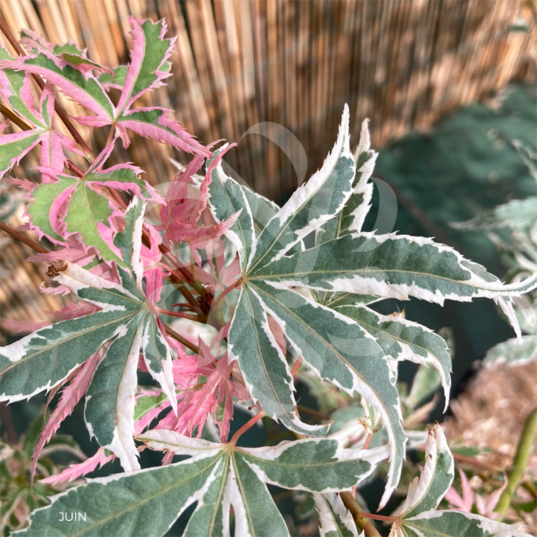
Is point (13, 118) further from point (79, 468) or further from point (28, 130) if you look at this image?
point (79, 468)

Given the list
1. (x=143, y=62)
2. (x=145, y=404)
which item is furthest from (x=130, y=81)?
(x=145, y=404)

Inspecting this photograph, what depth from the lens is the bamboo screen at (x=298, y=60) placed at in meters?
0.76

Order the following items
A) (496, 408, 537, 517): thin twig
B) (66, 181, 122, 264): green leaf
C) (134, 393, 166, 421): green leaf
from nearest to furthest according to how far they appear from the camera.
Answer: (66, 181, 122, 264): green leaf → (134, 393, 166, 421): green leaf → (496, 408, 537, 517): thin twig

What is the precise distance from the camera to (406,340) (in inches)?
13.4

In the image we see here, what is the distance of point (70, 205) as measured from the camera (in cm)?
27

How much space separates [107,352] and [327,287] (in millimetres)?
141

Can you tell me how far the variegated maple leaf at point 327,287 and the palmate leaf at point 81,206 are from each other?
0.20 ft

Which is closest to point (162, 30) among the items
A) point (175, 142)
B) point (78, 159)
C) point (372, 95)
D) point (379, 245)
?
point (175, 142)

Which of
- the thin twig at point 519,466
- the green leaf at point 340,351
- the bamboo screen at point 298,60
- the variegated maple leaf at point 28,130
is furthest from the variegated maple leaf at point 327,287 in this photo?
the bamboo screen at point 298,60

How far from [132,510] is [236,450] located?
0.07 m

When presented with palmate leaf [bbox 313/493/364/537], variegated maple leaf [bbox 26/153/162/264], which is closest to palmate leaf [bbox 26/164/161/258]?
variegated maple leaf [bbox 26/153/162/264]

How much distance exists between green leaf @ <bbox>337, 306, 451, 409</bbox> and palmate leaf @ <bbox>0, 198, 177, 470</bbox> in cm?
15

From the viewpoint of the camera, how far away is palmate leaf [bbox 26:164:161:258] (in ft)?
0.87

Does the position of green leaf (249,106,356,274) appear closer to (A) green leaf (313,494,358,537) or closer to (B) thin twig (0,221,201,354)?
(B) thin twig (0,221,201,354)
